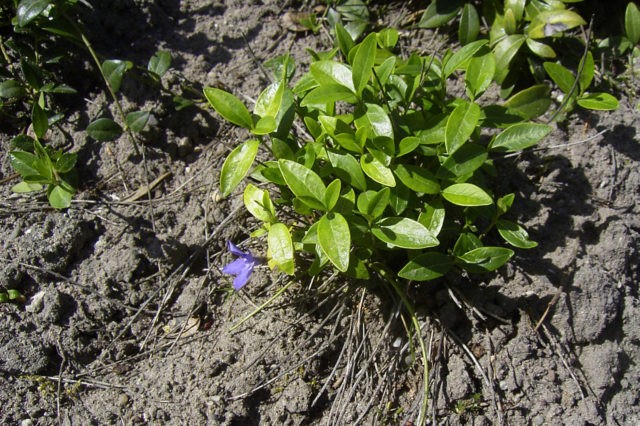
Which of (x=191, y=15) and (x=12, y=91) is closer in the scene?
(x=12, y=91)

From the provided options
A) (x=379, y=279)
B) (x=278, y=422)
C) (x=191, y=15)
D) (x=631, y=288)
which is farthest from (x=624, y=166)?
(x=191, y=15)

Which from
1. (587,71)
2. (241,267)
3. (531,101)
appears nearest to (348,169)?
(241,267)

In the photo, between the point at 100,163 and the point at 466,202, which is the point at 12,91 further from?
Answer: the point at 466,202

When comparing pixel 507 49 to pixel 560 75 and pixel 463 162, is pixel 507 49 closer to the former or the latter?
pixel 560 75

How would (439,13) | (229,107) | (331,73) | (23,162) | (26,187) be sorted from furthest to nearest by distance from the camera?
(439,13) → (26,187) → (23,162) → (331,73) → (229,107)

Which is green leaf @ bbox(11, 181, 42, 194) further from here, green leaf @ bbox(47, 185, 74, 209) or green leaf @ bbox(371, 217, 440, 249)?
green leaf @ bbox(371, 217, 440, 249)

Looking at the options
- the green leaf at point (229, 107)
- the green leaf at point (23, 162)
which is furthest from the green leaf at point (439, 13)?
the green leaf at point (23, 162)
